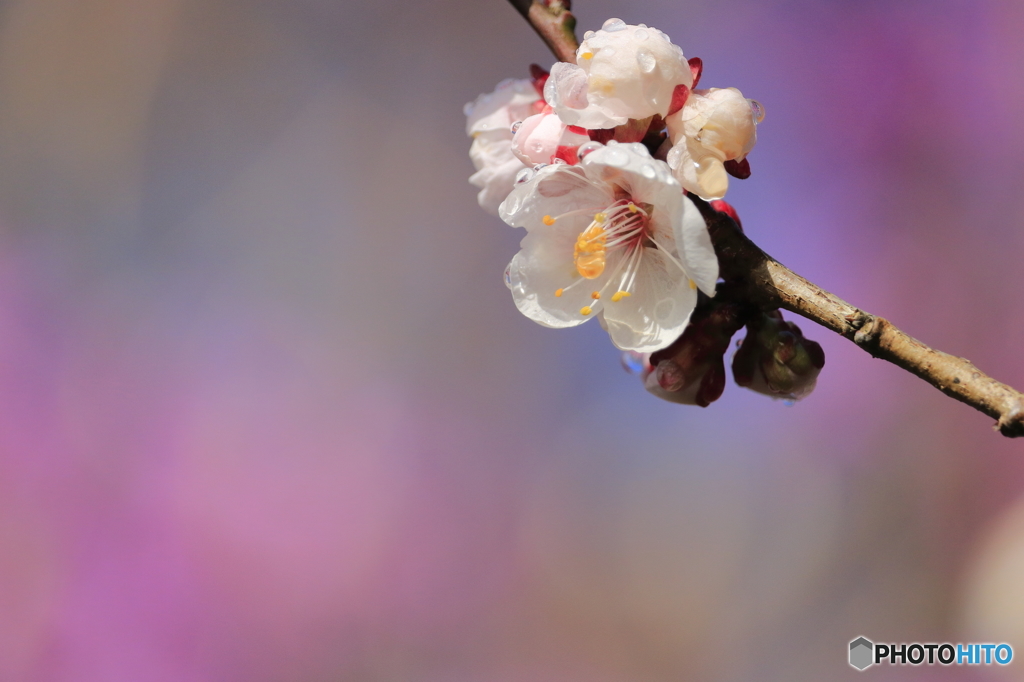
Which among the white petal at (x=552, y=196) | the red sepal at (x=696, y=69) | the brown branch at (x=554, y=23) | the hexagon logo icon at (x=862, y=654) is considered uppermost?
the brown branch at (x=554, y=23)

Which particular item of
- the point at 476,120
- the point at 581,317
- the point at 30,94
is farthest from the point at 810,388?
the point at 30,94

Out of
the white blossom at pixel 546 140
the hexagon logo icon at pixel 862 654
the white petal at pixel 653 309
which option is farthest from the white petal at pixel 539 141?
the hexagon logo icon at pixel 862 654

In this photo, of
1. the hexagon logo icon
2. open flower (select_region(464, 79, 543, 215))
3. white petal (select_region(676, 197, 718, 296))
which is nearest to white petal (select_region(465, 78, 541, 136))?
open flower (select_region(464, 79, 543, 215))

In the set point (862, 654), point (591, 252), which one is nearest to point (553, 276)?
point (591, 252)

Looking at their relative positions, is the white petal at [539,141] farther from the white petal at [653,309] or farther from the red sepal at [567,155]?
the white petal at [653,309]

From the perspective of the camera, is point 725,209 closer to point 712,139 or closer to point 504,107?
point 712,139

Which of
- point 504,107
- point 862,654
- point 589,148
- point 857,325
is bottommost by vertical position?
point 862,654

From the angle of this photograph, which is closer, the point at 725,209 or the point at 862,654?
the point at 725,209
